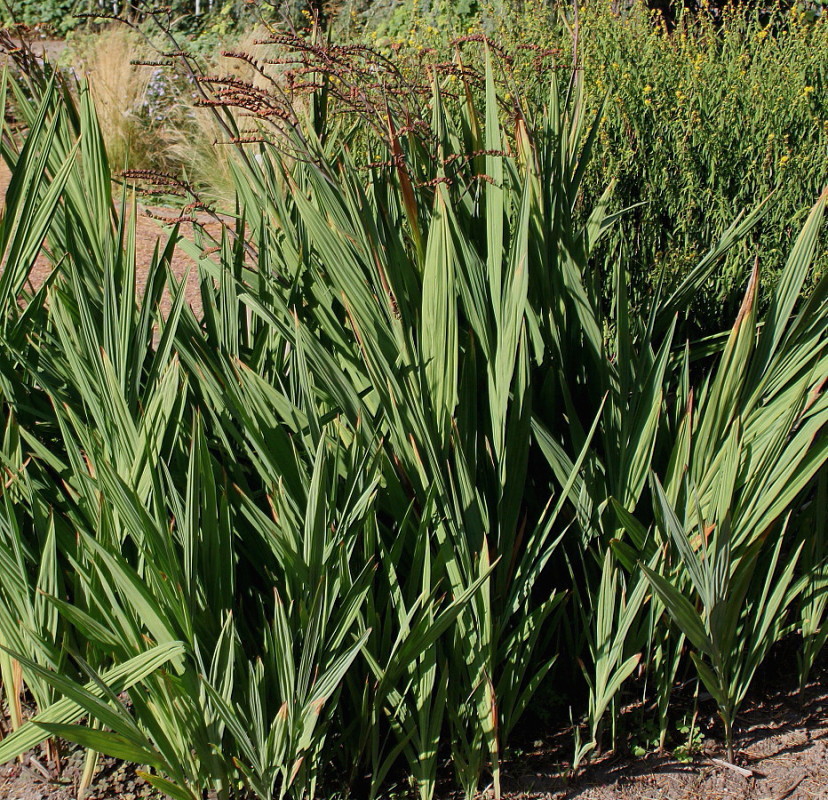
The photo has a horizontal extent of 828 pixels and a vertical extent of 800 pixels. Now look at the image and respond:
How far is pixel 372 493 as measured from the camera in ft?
4.66

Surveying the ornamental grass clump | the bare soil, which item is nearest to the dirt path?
the ornamental grass clump

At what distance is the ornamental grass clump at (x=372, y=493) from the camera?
4.38 ft

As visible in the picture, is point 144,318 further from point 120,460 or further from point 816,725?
point 816,725

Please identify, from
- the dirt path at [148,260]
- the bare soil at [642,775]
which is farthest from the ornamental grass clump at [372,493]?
the dirt path at [148,260]

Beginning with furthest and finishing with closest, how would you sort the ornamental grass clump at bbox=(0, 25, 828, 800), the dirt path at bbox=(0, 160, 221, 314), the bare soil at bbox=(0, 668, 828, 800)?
the dirt path at bbox=(0, 160, 221, 314) → the bare soil at bbox=(0, 668, 828, 800) → the ornamental grass clump at bbox=(0, 25, 828, 800)

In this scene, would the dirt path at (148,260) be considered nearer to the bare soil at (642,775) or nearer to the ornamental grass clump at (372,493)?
the ornamental grass clump at (372,493)

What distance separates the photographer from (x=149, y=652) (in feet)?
4.17

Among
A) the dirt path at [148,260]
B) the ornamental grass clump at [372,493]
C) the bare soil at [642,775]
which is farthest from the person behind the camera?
the dirt path at [148,260]

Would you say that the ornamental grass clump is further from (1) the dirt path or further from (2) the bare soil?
(1) the dirt path

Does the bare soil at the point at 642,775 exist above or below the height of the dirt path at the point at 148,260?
below

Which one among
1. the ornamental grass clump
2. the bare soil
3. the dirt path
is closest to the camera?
the ornamental grass clump

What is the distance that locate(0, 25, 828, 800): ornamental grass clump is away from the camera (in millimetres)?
1336

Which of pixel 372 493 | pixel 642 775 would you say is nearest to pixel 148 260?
pixel 372 493

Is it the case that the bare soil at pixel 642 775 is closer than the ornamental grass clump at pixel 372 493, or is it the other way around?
the ornamental grass clump at pixel 372 493
